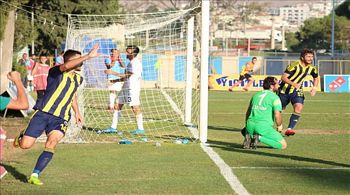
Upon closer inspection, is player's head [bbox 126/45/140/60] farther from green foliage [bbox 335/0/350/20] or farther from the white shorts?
green foliage [bbox 335/0/350/20]

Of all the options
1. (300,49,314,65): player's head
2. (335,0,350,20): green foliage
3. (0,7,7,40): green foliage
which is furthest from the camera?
(335,0,350,20): green foliage

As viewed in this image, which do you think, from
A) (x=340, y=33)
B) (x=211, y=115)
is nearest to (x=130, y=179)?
(x=211, y=115)

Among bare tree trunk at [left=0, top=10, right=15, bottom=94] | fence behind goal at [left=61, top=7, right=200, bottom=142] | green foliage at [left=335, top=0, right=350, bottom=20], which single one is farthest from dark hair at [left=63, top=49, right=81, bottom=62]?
green foliage at [left=335, top=0, right=350, bottom=20]

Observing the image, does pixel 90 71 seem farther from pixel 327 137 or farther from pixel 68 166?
pixel 68 166

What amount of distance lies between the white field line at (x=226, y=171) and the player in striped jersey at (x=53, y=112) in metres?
2.39

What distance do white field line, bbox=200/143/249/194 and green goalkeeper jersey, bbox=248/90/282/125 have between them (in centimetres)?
104

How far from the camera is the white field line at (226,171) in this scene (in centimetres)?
947

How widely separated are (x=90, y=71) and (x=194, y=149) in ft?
25.1

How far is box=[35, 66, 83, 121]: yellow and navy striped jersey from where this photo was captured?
33.1ft

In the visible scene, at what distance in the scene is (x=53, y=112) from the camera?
32.9 feet

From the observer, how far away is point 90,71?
20422 millimetres

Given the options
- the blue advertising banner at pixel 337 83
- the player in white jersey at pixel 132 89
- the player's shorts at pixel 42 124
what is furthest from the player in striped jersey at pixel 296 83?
the blue advertising banner at pixel 337 83

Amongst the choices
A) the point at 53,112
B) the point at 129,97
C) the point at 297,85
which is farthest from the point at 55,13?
the point at 53,112

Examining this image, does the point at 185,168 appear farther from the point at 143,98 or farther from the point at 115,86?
the point at 143,98
